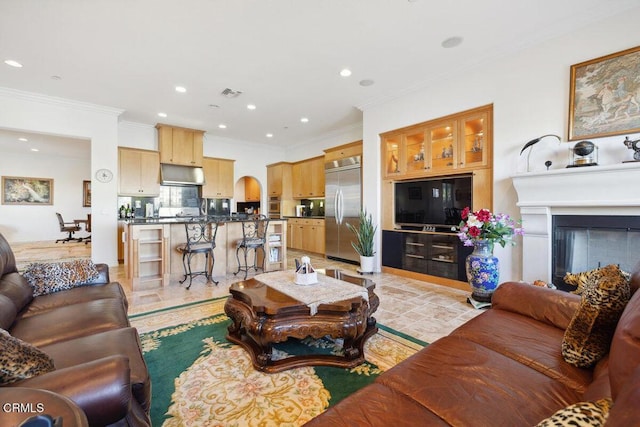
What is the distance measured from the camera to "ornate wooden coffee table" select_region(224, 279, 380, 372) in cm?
194

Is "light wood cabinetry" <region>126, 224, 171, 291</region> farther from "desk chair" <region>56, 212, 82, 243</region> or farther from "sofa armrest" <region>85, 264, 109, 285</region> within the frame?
"desk chair" <region>56, 212, 82, 243</region>

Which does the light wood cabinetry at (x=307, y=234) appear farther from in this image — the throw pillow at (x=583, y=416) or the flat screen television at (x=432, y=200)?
the throw pillow at (x=583, y=416)

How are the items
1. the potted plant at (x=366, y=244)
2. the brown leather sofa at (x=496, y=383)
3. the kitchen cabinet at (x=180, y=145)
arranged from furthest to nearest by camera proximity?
the kitchen cabinet at (x=180, y=145) → the potted plant at (x=366, y=244) → the brown leather sofa at (x=496, y=383)

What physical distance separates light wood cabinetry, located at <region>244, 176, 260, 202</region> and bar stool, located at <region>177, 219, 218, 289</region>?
543cm

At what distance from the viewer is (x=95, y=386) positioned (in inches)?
36.3

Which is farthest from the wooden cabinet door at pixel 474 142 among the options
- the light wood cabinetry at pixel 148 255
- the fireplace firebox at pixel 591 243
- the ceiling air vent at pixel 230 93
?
the light wood cabinetry at pixel 148 255

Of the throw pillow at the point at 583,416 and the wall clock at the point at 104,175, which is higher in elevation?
the wall clock at the point at 104,175

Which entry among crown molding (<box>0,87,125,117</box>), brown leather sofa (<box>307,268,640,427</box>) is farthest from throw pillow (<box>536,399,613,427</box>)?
crown molding (<box>0,87,125,117</box>)

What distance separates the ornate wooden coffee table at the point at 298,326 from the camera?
6.36 feet

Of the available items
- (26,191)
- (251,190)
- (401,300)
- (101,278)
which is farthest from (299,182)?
(26,191)

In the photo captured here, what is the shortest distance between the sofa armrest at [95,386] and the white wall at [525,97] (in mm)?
3758

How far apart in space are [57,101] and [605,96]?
7.55 metres

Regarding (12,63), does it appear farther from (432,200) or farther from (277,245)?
(432,200)

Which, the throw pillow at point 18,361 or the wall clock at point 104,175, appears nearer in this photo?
the throw pillow at point 18,361
